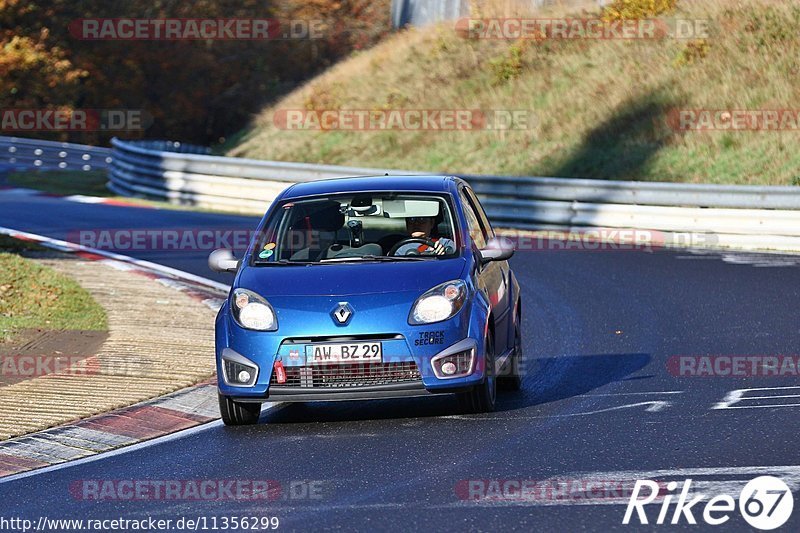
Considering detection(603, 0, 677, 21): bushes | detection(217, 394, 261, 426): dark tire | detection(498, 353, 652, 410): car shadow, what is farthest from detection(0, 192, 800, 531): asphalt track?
detection(603, 0, 677, 21): bushes

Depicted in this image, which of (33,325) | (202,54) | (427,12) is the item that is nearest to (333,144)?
(427,12)

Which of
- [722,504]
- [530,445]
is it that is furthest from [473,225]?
[722,504]

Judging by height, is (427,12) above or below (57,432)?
above

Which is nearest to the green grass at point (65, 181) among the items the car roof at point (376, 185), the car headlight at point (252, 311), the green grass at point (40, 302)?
the green grass at point (40, 302)

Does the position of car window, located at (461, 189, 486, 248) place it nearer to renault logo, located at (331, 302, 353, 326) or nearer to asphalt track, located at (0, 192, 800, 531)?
asphalt track, located at (0, 192, 800, 531)

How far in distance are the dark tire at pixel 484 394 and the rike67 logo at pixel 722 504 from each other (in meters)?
2.29

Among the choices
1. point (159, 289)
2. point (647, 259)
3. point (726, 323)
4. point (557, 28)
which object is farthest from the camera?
point (557, 28)

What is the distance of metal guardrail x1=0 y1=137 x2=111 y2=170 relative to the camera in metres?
39.6

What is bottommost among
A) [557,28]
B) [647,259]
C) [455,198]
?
[647,259]

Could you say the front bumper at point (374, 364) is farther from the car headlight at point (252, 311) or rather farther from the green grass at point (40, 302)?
the green grass at point (40, 302)

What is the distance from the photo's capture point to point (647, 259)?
18797mm

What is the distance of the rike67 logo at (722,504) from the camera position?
21.1 feet

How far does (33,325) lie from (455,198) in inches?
200

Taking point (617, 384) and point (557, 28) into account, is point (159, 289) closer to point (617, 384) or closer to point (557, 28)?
point (617, 384)
